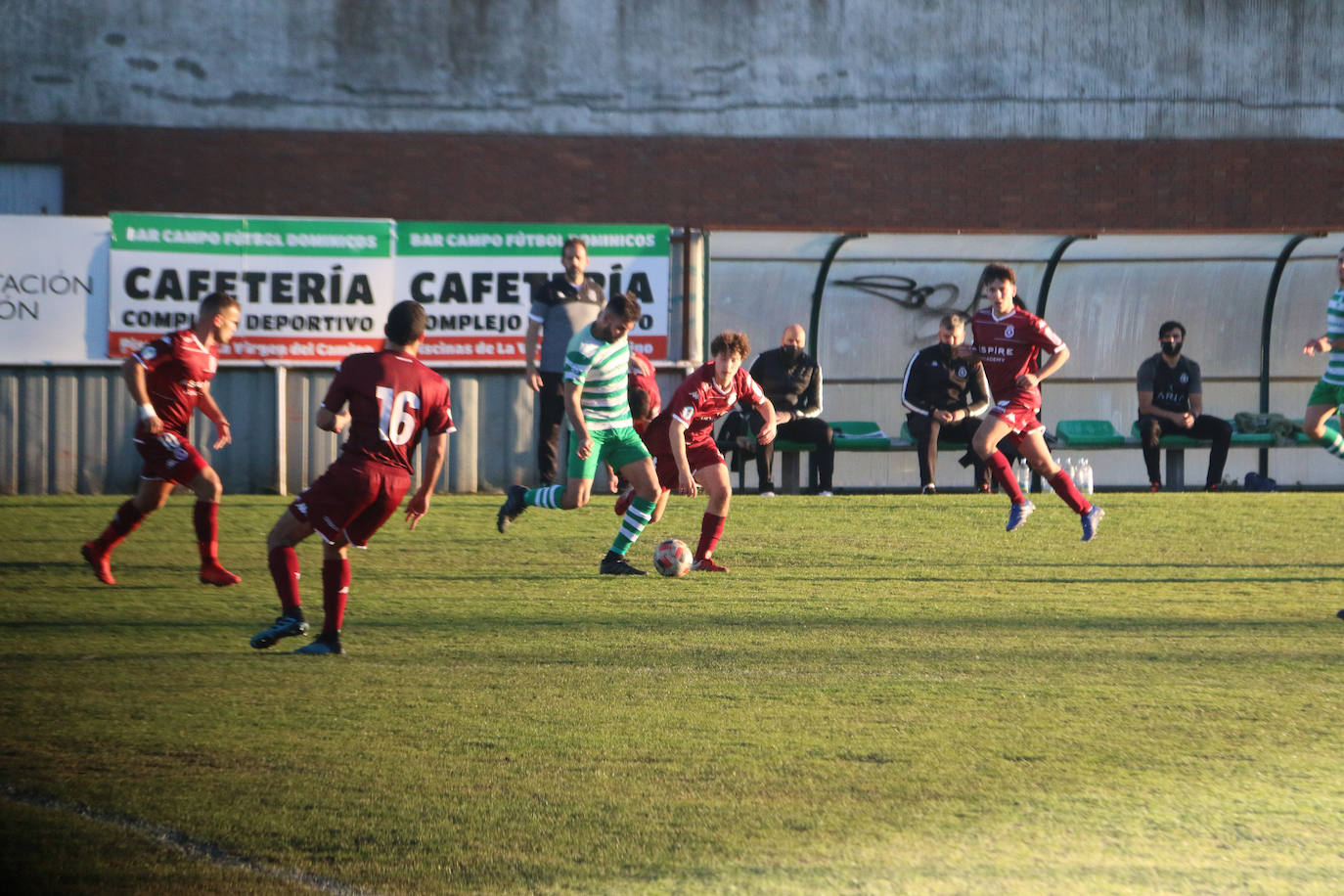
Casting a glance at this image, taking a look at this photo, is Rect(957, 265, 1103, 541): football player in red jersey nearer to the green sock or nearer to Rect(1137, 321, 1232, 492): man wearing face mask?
the green sock

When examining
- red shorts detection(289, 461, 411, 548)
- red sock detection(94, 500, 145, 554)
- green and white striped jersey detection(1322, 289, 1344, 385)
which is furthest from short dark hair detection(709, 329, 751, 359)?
green and white striped jersey detection(1322, 289, 1344, 385)

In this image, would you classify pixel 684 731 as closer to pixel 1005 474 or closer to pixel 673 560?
pixel 673 560

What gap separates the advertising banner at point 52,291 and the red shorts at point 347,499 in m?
8.93

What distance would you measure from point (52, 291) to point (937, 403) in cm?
858

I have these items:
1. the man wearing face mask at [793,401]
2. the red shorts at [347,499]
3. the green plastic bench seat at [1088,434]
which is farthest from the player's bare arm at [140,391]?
the green plastic bench seat at [1088,434]

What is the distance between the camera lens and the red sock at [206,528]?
8523 mm

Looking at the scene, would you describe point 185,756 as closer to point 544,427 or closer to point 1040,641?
point 1040,641

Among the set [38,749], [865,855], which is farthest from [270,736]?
[865,855]

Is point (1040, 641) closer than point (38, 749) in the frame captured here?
No

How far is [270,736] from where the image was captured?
506 cm

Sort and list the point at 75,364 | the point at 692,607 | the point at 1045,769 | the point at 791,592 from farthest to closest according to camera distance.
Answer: the point at 75,364
the point at 791,592
the point at 692,607
the point at 1045,769

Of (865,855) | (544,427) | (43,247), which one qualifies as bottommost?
(865,855)

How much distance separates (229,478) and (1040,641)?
9.60 meters

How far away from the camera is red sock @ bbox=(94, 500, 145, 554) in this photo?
858 cm
